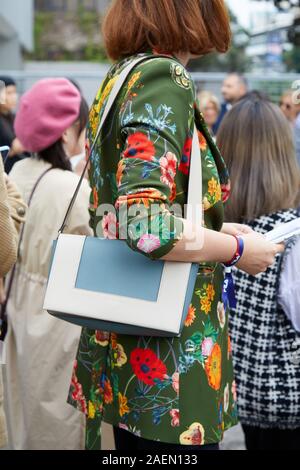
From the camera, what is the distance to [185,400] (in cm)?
209

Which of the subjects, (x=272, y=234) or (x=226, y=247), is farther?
(x=272, y=234)

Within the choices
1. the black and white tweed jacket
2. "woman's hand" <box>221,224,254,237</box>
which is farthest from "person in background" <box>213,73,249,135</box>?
"woman's hand" <box>221,224,254,237</box>

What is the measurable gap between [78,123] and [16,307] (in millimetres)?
859

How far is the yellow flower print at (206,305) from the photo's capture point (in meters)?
2.14

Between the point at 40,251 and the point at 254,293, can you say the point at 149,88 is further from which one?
the point at 40,251

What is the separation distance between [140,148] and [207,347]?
560mm

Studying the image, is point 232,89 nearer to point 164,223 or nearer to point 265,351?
point 265,351

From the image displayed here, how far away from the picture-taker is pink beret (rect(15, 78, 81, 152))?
137 inches

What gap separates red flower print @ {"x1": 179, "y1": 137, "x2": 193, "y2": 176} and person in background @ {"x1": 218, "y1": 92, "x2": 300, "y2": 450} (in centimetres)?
86

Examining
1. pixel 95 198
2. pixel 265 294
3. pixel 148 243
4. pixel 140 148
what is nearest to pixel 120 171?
pixel 140 148

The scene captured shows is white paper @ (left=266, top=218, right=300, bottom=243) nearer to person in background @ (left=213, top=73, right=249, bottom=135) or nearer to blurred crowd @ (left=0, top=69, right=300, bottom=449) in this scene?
blurred crowd @ (left=0, top=69, right=300, bottom=449)

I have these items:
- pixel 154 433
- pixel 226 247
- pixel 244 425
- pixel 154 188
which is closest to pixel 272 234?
pixel 226 247

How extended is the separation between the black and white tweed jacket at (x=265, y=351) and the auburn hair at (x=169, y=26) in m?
0.92

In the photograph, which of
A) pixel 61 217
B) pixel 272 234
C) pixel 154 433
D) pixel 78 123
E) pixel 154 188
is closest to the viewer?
pixel 154 188
